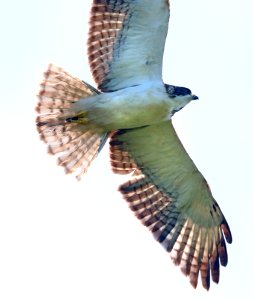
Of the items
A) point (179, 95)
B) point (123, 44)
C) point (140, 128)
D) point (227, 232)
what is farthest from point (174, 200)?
point (123, 44)

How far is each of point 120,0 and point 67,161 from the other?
88.7 inches

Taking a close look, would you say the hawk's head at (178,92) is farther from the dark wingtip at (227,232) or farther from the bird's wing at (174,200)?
the dark wingtip at (227,232)

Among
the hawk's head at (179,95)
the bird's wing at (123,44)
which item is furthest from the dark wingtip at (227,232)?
the bird's wing at (123,44)

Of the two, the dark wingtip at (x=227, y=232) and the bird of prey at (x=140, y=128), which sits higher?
the bird of prey at (x=140, y=128)

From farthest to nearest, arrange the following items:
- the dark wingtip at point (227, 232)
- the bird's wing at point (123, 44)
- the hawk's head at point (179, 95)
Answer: the dark wingtip at point (227, 232)
the bird's wing at point (123, 44)
the hawk's head at point (179, 95)

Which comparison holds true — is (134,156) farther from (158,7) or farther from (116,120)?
(158,7)

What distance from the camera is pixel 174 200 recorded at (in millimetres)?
14844

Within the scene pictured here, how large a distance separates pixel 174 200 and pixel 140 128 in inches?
50.2

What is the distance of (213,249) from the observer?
1467 centimetres

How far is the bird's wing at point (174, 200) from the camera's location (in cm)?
1450

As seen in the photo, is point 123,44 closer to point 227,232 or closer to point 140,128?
point 140,128

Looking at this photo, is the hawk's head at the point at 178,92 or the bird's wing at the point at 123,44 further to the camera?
the bird's wing at the point at 123,44

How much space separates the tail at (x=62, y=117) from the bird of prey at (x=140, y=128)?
13 millimetres

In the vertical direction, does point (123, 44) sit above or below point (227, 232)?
above
